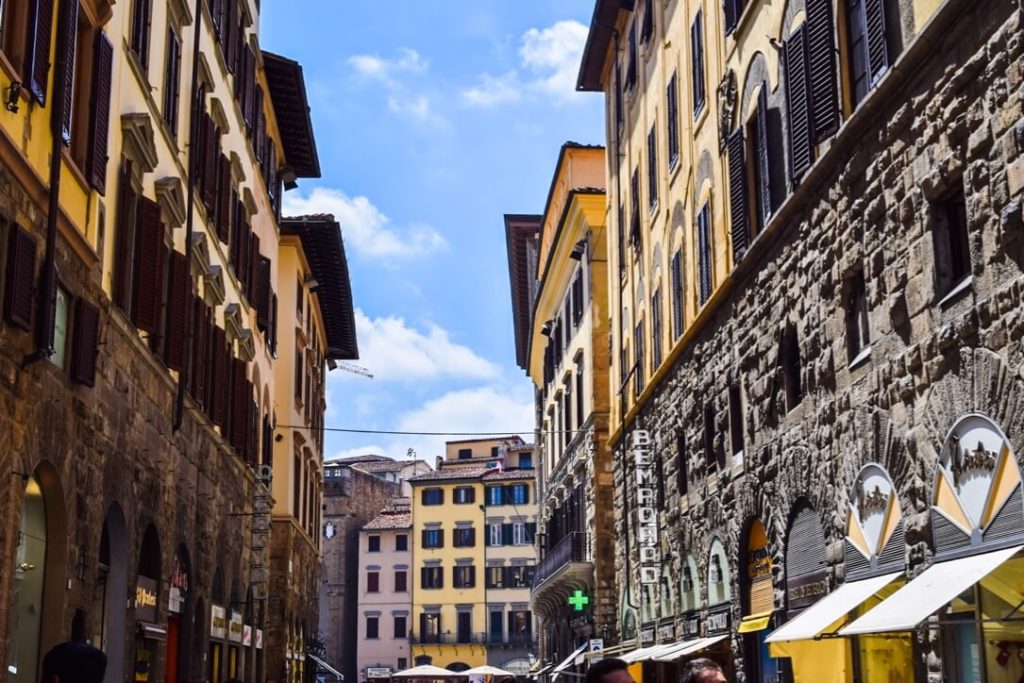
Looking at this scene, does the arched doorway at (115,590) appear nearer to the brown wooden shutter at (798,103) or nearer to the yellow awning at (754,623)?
the yellow awning at (754,623)

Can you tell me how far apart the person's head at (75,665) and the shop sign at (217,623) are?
1787 centimetres

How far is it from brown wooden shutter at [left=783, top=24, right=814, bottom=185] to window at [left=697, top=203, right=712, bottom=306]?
470cm

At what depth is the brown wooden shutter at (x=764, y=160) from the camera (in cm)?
1728

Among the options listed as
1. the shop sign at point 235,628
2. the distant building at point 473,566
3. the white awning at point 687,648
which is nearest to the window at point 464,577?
the distant building at point 473,566

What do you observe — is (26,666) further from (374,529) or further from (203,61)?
(374,529)

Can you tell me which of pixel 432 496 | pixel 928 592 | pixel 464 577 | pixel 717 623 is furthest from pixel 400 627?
pixel 928 592

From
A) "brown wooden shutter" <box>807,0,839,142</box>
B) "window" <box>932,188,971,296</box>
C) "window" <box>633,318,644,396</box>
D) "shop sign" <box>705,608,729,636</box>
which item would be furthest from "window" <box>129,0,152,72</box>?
"window" <box>633,318,644,396</box>

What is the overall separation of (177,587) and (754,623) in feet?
26.5

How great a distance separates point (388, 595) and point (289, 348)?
51300 millimetres

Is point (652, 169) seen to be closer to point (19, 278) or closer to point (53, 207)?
point (53, 207)

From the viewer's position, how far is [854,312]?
1399cm

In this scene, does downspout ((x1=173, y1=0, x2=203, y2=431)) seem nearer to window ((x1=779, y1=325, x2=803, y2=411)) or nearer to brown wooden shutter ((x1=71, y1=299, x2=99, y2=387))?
brown wooden shutter ((x1=71, y1=299, x2=99, y2=387))

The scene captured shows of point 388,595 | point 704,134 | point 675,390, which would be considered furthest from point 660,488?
point 388,595

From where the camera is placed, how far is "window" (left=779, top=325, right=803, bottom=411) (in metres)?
16.1
